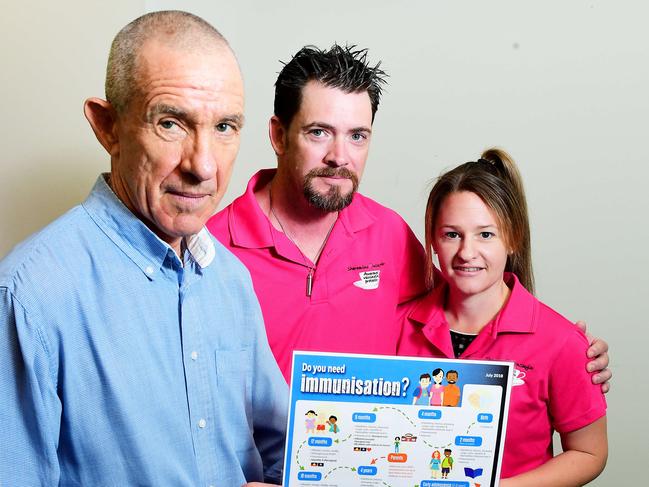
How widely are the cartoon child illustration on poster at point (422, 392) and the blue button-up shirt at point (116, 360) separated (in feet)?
1.13

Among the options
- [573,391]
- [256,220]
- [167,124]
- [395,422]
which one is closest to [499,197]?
[573,391]

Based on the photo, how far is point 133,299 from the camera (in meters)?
1.31

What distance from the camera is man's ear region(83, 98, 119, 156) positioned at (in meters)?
1.32

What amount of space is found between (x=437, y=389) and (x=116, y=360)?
2.02 feet

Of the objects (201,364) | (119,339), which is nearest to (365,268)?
(201,364)

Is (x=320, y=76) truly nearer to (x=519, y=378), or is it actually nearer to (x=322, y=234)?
(x=322, y=234)

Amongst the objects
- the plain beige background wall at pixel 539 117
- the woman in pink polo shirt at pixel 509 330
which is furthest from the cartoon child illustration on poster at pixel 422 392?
the plain beige background wall at pixel 539 117

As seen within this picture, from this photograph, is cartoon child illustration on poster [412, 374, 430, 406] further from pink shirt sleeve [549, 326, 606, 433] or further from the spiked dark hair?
the spiked dark hair

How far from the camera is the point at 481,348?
6.73 ft

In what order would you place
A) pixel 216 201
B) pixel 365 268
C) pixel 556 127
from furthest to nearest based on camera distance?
1. pixel 556 127
2. pixel 365 268
3. pixel 216 201

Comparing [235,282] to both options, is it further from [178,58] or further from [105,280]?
[178,58]

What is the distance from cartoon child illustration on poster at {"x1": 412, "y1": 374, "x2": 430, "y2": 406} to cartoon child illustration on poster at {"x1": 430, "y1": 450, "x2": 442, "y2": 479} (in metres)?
0.10

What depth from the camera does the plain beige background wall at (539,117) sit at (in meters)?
3.04

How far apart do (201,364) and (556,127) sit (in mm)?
2156
